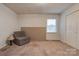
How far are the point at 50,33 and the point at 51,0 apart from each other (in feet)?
22.3

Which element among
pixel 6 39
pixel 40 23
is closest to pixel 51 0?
pixel 6 39

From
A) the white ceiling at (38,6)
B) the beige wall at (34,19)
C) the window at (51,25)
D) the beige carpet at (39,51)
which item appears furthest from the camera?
the window at (51,25)

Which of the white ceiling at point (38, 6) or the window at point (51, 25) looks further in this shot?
the window at point (51, 25)

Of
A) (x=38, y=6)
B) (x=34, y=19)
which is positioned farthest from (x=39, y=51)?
(x=34, y=19)

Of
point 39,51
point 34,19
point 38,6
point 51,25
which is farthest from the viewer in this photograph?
point 51,25

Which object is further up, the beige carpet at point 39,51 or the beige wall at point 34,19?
the beige wall at point 34,19

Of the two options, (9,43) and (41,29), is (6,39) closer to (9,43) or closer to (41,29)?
(9,43)

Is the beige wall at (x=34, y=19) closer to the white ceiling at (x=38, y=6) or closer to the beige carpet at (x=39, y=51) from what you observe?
the white ceiling at (x=38, y=6)

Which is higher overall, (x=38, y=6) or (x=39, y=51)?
(x=38, y=6)

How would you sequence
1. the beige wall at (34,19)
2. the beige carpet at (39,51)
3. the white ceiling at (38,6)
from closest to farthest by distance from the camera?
1. the beige carpet at (39,51)
2. the white ceiling at (38,6)
3. the beige wall at (34,19)

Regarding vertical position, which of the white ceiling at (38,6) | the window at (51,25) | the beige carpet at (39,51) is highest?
the white ceiling at (38,6)

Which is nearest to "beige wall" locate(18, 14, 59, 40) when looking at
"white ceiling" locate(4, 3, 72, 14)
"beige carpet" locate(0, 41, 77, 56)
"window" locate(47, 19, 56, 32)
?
"window" locate(47, 19, 56, 32)

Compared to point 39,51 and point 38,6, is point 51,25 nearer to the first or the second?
point 38,6

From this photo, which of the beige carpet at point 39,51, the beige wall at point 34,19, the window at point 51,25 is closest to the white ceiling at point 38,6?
the beige carpet at point 39,51
